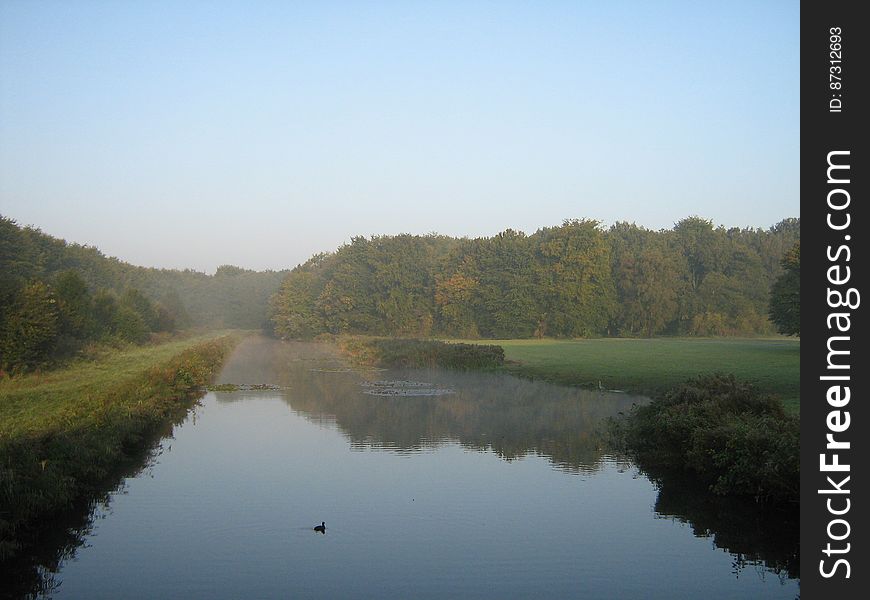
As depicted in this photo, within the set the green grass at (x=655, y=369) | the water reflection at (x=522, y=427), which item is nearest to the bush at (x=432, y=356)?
the green grass at (x=655, y=369)

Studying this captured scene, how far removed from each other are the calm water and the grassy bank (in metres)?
0.78

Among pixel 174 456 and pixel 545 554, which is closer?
pixel 545 554

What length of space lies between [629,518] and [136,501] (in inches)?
307

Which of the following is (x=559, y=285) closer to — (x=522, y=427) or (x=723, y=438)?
(x=522, y=427)

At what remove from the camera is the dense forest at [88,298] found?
3316 cm

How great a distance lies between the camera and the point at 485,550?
11.2 metres

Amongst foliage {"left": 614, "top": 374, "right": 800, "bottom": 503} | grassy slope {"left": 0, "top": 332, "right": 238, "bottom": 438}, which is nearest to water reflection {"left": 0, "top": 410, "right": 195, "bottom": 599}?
grassy slope {"left": 0, "top": 332, "right": 238, "bottom": 438}

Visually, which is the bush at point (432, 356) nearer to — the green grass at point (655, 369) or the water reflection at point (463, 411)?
the green grass at point (655, 369)

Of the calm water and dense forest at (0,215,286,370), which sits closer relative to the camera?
the calm water

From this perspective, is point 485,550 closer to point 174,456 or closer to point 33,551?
point 33,551

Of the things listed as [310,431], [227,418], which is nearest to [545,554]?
[310,431]

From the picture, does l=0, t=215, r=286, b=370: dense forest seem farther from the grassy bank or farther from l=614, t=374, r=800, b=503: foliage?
l=614, t=374, r=800, b=503: foliage

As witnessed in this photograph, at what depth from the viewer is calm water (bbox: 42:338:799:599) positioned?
32.8 feet

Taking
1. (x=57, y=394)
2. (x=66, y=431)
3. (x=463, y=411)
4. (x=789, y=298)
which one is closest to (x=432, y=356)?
(x=789, y=298)
